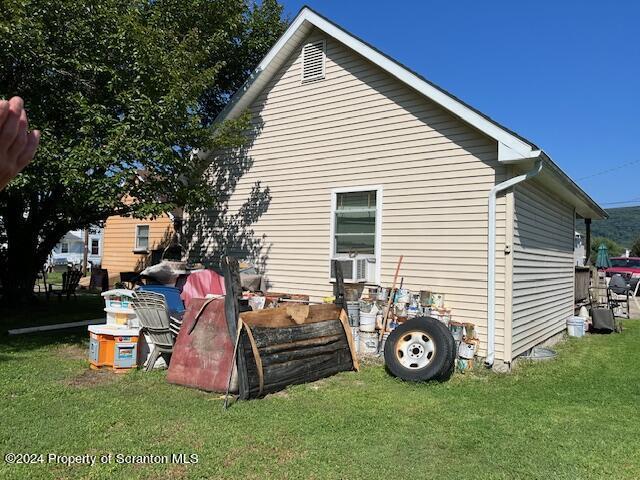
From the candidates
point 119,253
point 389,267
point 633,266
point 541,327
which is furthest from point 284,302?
point 633,266

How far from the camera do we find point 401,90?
323 inches

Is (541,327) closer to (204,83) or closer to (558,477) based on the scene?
(558,477)

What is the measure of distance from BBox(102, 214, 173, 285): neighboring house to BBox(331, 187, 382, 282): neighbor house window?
8.77m

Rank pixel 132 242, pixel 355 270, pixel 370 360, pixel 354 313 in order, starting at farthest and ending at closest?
pixel 132 242 → pixel 355 270 → pixel 354 313 → pixel 370 360

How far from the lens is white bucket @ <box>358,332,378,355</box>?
7.50 m

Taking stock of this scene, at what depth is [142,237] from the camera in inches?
717

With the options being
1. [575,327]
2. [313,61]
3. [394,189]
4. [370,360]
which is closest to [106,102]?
[313,61]

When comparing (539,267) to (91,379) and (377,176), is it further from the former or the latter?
(91,379)

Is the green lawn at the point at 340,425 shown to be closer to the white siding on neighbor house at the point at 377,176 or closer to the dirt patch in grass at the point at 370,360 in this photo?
the dirt patch in grass at the point at 370,360

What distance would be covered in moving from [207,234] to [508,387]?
7.29 metres

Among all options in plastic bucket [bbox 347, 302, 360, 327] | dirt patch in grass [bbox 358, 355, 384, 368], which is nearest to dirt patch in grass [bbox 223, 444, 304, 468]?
dirt patch in grass [bbox 358, 355, 384, 368]

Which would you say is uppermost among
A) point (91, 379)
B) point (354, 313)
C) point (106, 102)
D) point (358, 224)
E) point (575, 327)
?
point (106, 102)

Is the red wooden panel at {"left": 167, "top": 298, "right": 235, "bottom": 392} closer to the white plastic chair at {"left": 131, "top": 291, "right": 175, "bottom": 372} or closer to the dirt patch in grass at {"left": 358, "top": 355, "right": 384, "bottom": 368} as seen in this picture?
the white plastic chair at {"left": 131, "top": 291, "right": 175, "bottom": 372}

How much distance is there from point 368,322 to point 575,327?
5950 mm
